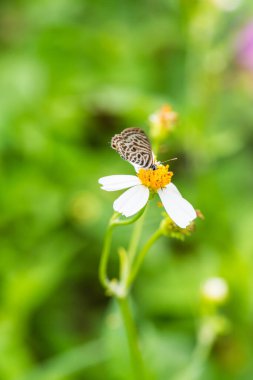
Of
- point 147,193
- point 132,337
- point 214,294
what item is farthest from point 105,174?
point 147,193

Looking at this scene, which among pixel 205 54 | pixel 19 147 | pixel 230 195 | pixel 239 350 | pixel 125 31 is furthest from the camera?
pixel 125 31

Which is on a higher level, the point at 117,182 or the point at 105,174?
the point at 105,174

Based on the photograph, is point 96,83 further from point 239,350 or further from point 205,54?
point 239,350

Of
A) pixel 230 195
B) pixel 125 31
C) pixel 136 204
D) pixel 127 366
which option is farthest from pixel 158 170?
pixel 125 31

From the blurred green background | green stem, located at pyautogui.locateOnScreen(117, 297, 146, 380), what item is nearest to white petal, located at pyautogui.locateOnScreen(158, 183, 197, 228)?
green stem, located at pyautogui.locateOnScreen(117, 297, 146, 380)

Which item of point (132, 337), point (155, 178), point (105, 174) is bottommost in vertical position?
point (132, 337)

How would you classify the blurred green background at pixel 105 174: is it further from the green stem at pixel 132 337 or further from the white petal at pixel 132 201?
the white petal at pixel 132 201

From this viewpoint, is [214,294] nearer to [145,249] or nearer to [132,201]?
[145,249]
